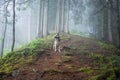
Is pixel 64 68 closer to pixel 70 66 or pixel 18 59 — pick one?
pixel 70 66

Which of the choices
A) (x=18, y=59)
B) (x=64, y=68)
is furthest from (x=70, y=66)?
(x=18, y=59)

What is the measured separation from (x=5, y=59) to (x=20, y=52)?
131 centimetres

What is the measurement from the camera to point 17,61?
1380 centimetres

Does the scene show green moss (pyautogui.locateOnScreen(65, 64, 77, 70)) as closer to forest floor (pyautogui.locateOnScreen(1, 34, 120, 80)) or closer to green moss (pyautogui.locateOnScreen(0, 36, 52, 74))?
forest floor (pyautogui.locateOnScreen(1, 34, 120, 80))

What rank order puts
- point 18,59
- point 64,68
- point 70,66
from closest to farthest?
point 64,68, point 70,66, point 18,59

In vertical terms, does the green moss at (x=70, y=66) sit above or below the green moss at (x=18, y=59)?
below

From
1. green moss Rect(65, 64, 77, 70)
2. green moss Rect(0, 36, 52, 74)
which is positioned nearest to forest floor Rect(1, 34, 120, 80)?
green moss Rect(65, 64, 77, 70)

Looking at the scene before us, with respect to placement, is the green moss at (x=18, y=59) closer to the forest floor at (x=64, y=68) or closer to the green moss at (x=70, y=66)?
the forest floor at (x=64, y=68)

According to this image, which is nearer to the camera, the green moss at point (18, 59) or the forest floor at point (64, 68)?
the forest floor at point (64, 68)

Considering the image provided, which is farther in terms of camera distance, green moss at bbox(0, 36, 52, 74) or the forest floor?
green moss at bbox(0, 36, 52, 74)

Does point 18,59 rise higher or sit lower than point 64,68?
higher

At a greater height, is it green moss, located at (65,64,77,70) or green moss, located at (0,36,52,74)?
green moss, located at (0,36,52,74)

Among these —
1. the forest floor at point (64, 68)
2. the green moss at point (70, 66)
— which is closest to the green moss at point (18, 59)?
the forest floor at point (64, 68)

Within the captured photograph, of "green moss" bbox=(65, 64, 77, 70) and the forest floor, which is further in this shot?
"green moss" bbox=(65, 64, 77, 70)
